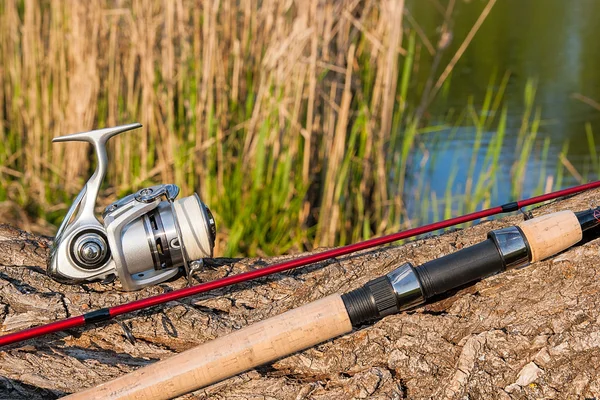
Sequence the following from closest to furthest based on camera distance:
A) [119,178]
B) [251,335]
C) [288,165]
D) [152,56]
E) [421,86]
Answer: [251,335] → [288,165] → [152,56] → [119,178] → [421,86]

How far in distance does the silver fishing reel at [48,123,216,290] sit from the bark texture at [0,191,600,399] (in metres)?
0.04

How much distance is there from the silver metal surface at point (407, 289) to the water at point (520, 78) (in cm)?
243

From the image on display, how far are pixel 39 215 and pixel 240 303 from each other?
2.77 m

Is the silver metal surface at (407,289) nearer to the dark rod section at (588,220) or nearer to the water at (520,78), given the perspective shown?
the dark rod section at (588,220)

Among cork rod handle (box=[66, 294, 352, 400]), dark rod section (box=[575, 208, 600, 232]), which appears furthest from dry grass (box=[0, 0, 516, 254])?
cork rod handle (box=[66, 294, 352, 400])

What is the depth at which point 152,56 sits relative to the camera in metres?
3.55

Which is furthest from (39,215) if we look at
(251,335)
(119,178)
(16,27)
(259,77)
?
(251,335)

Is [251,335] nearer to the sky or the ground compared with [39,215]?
nearer to the sky

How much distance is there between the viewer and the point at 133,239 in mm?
1576

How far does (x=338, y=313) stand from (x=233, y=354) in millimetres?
192

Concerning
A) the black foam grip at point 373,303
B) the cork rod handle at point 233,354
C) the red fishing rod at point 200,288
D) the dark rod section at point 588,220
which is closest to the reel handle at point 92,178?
the red fishing rod at point 200,288

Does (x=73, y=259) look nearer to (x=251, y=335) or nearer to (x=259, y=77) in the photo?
(x=251, y=335)

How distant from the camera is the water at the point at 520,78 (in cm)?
446

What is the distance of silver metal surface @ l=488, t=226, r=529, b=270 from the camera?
1.36 meters
